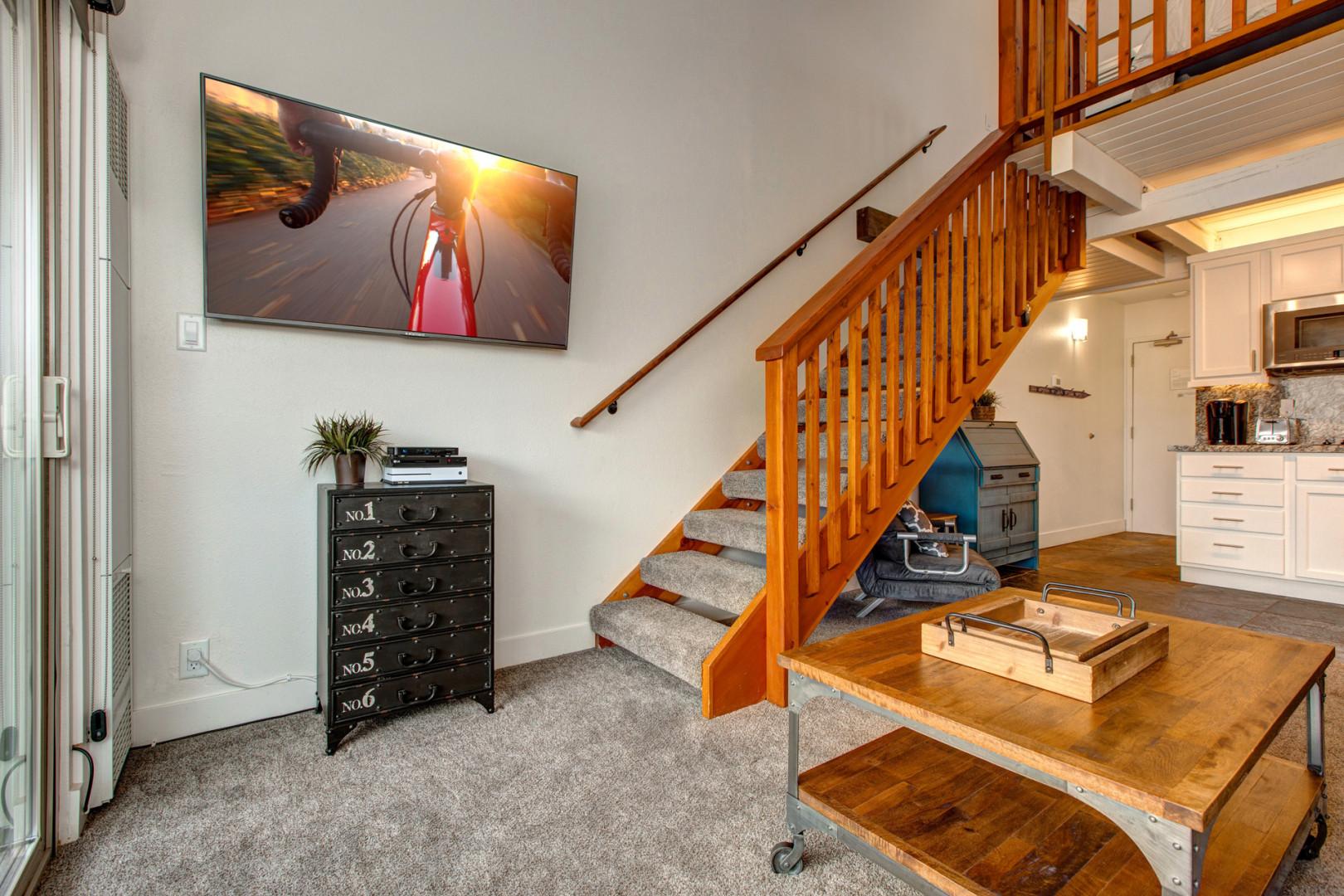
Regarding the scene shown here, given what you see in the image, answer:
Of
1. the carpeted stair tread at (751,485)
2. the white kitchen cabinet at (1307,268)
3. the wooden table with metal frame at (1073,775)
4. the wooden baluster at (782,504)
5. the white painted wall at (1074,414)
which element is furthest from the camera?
the white painted wall at (1074,414)

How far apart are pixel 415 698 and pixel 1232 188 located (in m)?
4.28

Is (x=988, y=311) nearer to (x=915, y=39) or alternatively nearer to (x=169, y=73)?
(x=915, y=39)

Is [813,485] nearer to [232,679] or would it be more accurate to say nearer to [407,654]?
[407,654]

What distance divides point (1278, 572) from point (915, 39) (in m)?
4.05

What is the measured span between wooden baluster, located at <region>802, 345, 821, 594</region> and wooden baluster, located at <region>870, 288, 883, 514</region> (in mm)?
229

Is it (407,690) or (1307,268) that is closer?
(407,690)

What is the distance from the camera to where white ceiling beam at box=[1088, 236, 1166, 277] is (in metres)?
3.93

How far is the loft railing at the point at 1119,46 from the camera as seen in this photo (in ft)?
8.36

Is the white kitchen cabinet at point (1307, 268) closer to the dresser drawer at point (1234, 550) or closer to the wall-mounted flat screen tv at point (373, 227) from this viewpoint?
the dresser drawer at point (1234, 550)

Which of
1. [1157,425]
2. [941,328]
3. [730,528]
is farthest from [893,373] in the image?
[1157,425]

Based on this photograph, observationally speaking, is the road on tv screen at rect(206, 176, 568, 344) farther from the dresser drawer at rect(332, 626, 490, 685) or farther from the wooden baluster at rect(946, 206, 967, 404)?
the wooden baluster at rect(946, 206, 967, 404)

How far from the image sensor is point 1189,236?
4133 millimetres

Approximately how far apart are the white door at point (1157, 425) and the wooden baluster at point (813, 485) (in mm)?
5652

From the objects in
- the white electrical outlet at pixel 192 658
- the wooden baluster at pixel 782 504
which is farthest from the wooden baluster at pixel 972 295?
the white electrical outlet at pixel 192 658
